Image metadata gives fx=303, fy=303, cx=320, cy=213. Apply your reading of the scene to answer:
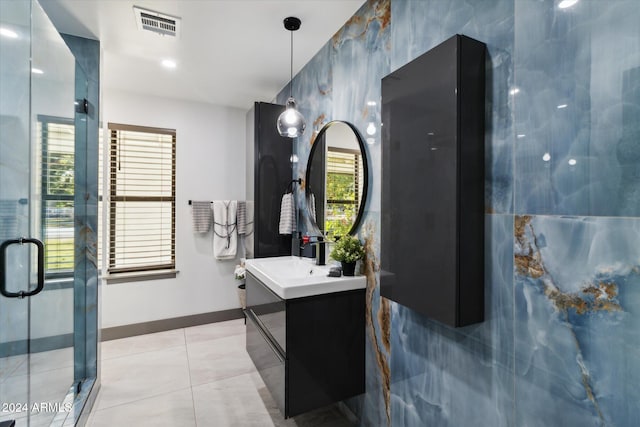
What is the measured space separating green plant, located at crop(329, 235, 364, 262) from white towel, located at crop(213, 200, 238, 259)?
7.07 feet

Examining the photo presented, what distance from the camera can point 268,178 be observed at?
3.05m

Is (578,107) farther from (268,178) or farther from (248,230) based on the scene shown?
(248,230)

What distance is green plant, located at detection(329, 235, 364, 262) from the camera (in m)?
1.88

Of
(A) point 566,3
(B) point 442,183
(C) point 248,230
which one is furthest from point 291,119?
(C) point 248,230

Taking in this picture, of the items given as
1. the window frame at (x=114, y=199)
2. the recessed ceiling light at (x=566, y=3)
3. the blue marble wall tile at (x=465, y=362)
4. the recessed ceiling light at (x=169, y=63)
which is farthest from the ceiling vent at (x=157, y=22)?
the blue marble wall tile at (x=465, y=362)

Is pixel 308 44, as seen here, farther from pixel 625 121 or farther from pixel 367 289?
pixel 625 121

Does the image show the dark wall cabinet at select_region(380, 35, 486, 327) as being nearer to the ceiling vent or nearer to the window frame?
the ceiling vent

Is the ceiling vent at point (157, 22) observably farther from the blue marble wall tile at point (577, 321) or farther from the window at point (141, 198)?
the blue marble wall tile at point (577, 321)

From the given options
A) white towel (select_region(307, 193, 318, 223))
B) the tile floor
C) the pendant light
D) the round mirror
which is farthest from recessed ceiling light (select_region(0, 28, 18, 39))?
the tile floor

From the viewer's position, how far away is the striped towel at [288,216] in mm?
2879

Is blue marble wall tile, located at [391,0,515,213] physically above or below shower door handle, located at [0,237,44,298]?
above

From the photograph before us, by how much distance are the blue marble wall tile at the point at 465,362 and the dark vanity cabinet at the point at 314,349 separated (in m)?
0.30

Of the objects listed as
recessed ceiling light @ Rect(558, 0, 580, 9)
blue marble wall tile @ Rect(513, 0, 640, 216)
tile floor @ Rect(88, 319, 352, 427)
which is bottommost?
tile floor @ Rect(88, 319, 352, 427)

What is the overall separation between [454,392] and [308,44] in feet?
8.01
